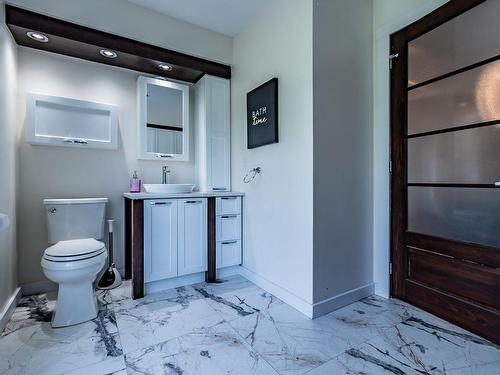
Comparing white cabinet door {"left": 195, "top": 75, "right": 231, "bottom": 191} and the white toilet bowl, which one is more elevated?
white cabinet door {"left": 195, "top": 75, "right": 231, "bottom": 191}

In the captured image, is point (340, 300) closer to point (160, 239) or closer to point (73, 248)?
point (160, 239)

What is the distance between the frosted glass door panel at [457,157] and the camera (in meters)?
1.60

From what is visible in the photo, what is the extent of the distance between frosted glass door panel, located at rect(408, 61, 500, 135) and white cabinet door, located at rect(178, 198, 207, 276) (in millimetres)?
1969

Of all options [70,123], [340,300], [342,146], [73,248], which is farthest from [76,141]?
[340,300]

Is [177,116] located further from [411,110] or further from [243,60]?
[411,110]

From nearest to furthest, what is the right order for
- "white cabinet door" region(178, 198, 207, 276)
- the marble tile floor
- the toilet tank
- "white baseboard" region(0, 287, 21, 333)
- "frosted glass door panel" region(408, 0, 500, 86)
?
the marble tile floor < "frosted glass door panel" region(408, 0, 500, 86) < "white baseboard" region(0, 287, 21, 333) < the toilet tank < "white cabinet door" region(178, 198, 207, 276)

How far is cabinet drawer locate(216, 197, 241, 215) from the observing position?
8.65 ft

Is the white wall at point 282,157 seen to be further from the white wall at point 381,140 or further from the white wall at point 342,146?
the white wall at point 381,140

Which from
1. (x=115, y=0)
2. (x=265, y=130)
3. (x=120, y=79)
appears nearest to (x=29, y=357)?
(x=265, y=130)

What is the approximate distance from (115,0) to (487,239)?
336cm

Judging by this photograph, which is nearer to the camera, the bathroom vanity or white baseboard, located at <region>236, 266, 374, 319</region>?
white baseboard, located at <region>236, 266, 374, 319</region>

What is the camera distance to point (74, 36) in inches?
82.8

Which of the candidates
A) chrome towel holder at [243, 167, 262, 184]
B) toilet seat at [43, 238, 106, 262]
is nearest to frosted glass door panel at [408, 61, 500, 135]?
chrome towel holder at [243, 167, 262, 184]

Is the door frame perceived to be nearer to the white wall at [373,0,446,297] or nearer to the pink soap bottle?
the white wall at [373,0,446,297]
